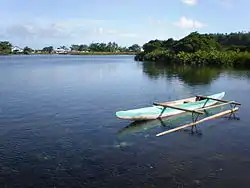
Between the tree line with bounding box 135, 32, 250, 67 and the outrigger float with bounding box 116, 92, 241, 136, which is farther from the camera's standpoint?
the tree line with bounding box 135, 32, 250, 67

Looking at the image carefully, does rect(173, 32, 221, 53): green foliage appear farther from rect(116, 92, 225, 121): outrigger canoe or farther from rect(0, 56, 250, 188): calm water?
rect(116, 92, 225, 121): outrigger canoe

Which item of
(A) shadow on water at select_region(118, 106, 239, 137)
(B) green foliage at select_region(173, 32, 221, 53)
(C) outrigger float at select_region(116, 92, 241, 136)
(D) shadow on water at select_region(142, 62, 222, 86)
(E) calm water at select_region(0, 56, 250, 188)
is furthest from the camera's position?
(B) green foliage at select_region(173, 32, 221, 53)

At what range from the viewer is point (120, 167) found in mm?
14562

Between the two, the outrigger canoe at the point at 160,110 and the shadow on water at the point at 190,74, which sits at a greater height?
the outrigger canoe at the point at 160,110

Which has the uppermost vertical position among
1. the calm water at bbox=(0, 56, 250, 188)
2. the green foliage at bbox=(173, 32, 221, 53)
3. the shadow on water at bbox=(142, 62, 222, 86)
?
the green foliage at bbox=(173, 32, 221, 53)

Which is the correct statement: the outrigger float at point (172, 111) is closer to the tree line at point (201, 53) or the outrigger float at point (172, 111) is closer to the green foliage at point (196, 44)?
the tree line at point (201, 53)

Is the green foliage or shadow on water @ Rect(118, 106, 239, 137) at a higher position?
the green foliage

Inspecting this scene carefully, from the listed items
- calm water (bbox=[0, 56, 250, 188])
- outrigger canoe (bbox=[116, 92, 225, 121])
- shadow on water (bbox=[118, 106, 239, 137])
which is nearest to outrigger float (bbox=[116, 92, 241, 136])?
outrigger canoe (bbox=[116, 92, 225, 121])

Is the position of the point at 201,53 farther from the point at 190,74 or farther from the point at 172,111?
the point at 172,111

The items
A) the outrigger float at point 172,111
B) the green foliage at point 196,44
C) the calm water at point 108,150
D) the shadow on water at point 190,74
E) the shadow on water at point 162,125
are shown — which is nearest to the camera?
the calm water at point 108,150

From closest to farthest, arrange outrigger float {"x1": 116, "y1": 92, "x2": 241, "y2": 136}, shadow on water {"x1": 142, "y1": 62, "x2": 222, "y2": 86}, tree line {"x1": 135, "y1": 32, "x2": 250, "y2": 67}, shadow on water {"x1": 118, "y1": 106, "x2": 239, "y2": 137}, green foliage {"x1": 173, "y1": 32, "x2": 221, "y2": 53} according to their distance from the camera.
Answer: shadow on water {"x1": 118, "y1": 106, "x2": 239, "y2": 137} < outrigger float {"x1": 116, "y1": 92, "x2": 241, "y2": 136} < shadow on water {"x1": 142, "y1": 62, "x2": 222, "y2": 86} < tree line {"x1": 135, "y1": 32, "x2": 250, "y2": 67} < green foliage {"x1": 173, "y1": 32, "x2": 221, "y2": 53}

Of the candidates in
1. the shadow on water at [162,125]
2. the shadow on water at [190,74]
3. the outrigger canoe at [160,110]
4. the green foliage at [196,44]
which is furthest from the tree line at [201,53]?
the shadow on water at [162,125]

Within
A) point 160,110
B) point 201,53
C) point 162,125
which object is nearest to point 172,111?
point 160,110

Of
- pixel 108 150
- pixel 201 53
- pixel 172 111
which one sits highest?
pixel 201 53
